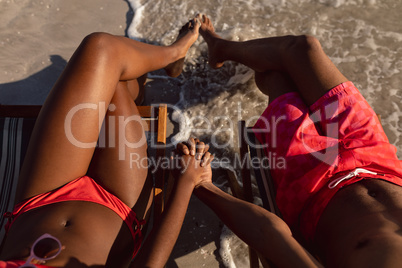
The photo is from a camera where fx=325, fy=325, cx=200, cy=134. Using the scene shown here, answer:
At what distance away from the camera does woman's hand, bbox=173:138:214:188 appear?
1535 millimetres

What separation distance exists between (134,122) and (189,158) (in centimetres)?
32

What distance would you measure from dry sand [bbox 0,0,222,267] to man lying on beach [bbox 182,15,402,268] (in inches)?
29.6

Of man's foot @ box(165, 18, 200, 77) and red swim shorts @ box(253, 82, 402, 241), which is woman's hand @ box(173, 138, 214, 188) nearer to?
red swim shorts @ box(253, 82, 402, 241)

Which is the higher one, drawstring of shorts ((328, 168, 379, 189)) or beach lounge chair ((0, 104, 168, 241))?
Result: drawstring of shorts ((328, 168, 379, 189))

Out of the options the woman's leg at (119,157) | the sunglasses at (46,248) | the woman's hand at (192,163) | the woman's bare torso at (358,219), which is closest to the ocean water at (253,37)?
the woman's hand at (192,163)

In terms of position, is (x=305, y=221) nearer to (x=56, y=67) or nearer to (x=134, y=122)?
(x=134, y=122)

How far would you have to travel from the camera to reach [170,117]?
2.38m

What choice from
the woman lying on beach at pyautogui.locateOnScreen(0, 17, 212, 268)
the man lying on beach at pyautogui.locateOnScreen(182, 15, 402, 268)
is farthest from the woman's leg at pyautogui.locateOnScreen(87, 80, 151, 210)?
the man lying on beach at pyautogui.locateOnScreen(182, 15, 402, 268)

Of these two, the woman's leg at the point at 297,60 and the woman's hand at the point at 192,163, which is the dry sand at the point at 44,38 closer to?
the woman's hand at the point at 192,163

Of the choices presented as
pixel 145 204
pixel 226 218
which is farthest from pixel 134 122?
pixel 226 218

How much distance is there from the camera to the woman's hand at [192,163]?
154cm

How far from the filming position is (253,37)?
2676mm

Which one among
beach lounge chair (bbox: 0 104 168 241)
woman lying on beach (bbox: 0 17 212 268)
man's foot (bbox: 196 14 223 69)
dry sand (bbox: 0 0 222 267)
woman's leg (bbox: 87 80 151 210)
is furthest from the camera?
dry sand (bbox: 0 0 222 267)

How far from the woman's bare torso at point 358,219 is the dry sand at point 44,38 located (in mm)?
927
